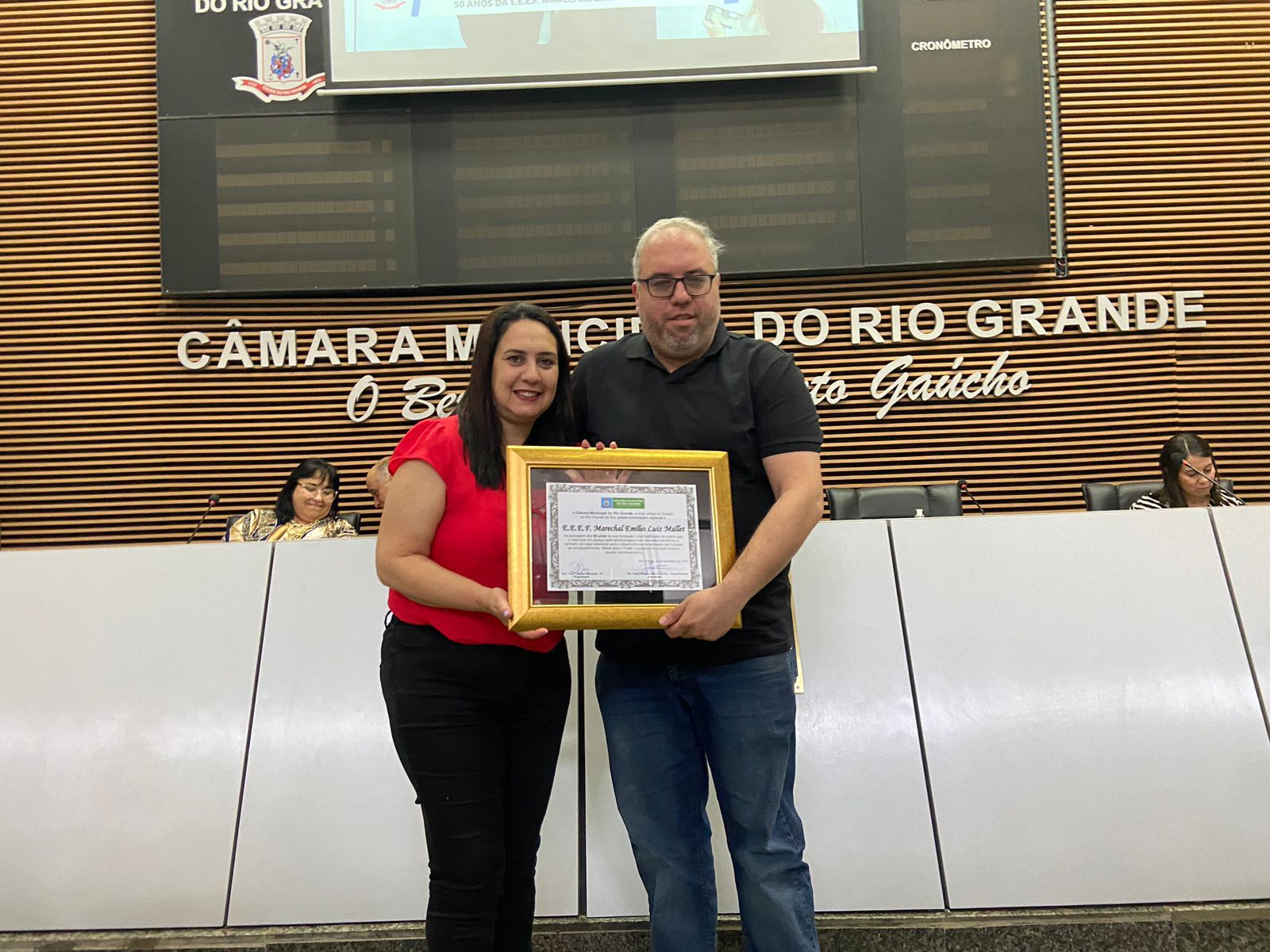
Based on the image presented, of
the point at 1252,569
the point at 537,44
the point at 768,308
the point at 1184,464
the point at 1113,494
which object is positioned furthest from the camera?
the point at 768,308

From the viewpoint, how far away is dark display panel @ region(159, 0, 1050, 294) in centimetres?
534

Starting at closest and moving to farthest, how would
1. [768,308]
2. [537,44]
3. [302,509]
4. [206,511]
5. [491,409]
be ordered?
A: [491,409], [302,509], [537,44], [206,511], [768,308]

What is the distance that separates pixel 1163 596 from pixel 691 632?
5.25 feet

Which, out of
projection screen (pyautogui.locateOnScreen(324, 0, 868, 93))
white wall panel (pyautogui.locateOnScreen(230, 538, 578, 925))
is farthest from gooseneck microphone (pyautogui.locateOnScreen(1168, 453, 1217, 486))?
white wall panel (pyautogui.locateOnScreen(230, 538, 578, 925))

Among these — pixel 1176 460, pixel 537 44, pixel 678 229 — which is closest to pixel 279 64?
pixel 537 44

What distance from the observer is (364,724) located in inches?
106

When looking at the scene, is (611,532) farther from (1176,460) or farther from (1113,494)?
(1176,460)

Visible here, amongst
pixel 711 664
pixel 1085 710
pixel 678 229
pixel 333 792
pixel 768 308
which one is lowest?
pixel 333 792

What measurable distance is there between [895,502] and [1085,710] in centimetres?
197

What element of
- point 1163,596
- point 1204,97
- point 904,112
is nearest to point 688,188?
point 904,112

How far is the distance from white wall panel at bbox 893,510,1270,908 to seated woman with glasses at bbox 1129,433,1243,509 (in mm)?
1897

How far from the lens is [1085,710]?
2633 millimetres

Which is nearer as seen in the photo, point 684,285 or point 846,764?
point 684,285

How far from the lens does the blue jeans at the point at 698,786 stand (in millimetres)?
2014
